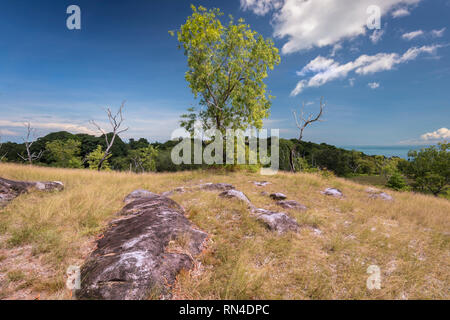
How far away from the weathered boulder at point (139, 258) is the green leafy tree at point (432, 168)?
151ft

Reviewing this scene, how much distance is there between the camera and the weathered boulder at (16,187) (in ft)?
18.9

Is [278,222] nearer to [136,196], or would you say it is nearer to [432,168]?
[136,196]

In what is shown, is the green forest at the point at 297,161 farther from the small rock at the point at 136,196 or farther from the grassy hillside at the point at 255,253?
the grassy hillside at the point at 255,253

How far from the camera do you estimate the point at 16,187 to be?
21.1 feet

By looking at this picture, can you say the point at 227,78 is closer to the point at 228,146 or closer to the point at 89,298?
the point at 228,146

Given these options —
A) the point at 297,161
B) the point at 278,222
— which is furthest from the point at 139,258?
the point at 297,161

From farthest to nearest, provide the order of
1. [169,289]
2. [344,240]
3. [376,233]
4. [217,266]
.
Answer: [376,233] → [344,240] → [217,266] → [169,289]

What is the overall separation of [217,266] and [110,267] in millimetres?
1783

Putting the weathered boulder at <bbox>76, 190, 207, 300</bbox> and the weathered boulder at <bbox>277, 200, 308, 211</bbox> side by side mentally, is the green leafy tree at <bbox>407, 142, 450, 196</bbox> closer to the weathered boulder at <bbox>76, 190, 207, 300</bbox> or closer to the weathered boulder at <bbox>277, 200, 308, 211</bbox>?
the weathered boulder at <bbox>277, 200, 308, 211</bbox>

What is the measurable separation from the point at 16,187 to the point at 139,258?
722 cm

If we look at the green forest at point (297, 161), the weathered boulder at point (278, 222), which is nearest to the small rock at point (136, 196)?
the weathered boulder at point (278, 222)

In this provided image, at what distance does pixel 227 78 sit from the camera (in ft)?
53.8
